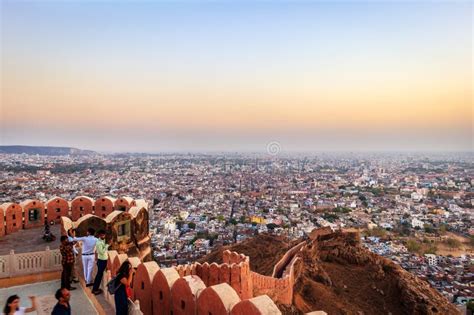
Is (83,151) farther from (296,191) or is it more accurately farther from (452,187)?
(452,187)

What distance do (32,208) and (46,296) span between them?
6837 millimetres

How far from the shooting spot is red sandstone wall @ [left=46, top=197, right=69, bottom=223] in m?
13.1

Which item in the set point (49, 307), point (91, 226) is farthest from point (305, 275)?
point (49, 307)

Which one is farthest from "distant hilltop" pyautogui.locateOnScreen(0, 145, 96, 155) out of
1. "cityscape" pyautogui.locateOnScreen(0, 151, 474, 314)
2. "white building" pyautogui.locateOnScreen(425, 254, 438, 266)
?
"white building" pyautogui.locateOnScreen(425, 254, 438, 266)

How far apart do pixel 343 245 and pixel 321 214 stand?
3767 cm

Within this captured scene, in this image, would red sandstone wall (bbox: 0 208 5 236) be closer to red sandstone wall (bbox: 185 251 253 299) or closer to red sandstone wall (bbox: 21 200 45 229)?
red sandstone wall (bbox: 21 200 45 229)

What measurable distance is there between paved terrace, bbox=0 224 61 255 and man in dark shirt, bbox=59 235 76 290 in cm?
332

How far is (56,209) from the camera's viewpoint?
13.2 meters

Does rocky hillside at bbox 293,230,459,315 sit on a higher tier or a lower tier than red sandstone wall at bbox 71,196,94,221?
lower

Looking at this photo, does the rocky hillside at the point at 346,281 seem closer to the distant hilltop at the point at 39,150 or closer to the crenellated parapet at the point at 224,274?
the crenellated parapet at the point at 224,274

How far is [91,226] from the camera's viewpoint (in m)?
10.8

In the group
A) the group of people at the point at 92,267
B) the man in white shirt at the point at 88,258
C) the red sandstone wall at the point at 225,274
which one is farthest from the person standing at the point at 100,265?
the red sandstone wall at the point at 225,274

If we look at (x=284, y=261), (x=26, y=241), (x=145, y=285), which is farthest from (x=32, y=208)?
(x=284, y=261)

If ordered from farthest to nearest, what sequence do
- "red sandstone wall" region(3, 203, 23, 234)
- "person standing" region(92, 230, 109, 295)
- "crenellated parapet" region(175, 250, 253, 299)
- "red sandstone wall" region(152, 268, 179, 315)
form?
"red sandstone wall" region(3, 203, 23, 234) < "crenellated parapet" region(175, 250, 253, 299) < "person standing" region(92, 230, 109, 295) < "red sandstone wall" region(152, 268, 179, 315)
